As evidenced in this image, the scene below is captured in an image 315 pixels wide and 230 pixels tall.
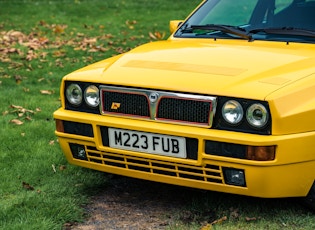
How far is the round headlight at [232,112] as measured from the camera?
12.0 ft

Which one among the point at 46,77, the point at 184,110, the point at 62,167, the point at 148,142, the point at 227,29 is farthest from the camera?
the point at 46,77

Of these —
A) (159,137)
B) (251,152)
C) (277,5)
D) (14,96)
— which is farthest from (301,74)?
(14,96)

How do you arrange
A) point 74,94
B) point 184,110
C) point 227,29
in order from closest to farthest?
point 184,110 < point 74,94 < point 227,29

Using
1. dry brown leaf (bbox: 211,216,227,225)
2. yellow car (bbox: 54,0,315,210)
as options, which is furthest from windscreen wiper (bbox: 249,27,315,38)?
dry brown leaf (bbox: 211,216,227,225)

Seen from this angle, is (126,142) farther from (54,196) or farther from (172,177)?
(54,196)

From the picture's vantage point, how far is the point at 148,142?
3895 mm

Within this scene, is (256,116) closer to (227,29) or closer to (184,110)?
(184,110)

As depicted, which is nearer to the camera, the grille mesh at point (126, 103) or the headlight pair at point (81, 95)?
the grille mesh at point (126, 103)

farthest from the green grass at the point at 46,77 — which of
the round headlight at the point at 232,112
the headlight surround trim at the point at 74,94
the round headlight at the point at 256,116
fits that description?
the round headlight at the point at 256,116

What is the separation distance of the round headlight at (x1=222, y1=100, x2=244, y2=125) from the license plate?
29 centimetres

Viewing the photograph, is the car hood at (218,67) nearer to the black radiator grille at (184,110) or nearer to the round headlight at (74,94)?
the black radiator grille at (184,110)

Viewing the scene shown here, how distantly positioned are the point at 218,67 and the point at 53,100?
3686 mm

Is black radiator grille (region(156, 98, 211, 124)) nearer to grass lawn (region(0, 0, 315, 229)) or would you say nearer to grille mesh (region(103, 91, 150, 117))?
grille mesh (region(103, 91, 150, 117))

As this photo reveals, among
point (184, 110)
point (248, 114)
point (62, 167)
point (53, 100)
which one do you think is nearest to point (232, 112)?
point (248, 114)
